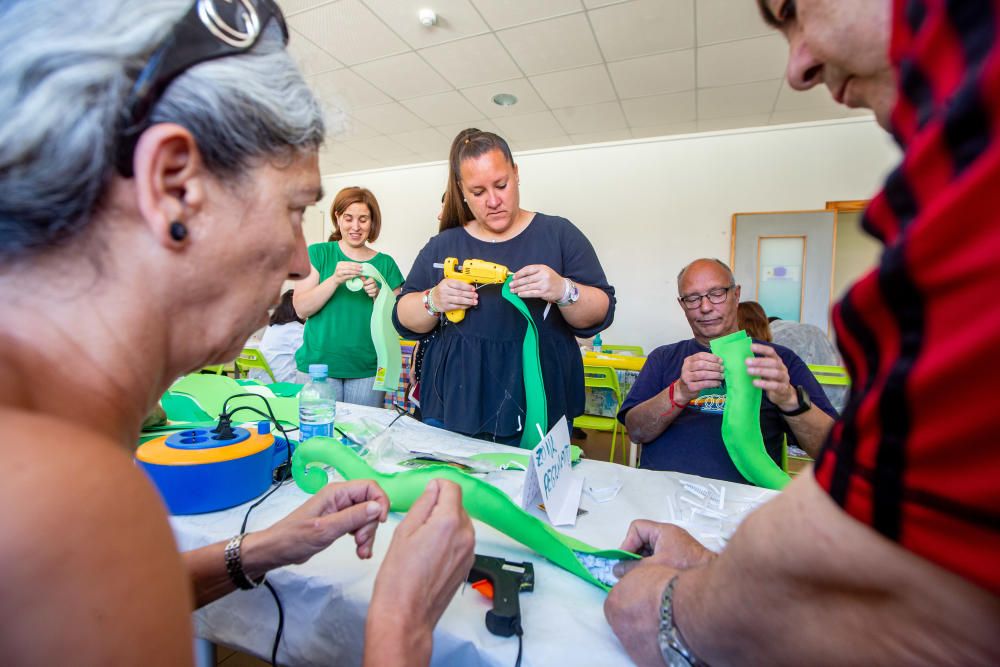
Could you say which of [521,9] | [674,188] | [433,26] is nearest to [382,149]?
[433,26]

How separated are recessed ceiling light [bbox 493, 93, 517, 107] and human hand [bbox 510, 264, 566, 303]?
3834 mm

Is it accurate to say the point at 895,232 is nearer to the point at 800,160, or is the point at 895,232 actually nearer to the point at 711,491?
the point at 711,491

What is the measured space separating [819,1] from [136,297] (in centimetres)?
89

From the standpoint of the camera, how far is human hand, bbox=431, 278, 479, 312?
171cm

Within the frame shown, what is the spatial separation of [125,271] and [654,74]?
4775 millimetres

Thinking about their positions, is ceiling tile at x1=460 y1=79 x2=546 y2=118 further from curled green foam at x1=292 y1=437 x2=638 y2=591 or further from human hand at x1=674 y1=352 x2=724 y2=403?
curled green foam at x1=292 y1=437 x2=638 y2=591

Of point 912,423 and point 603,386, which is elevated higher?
point 912,423

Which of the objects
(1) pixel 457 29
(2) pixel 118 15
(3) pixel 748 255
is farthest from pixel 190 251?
(3) pixel 748 255

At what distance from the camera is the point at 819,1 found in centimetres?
58

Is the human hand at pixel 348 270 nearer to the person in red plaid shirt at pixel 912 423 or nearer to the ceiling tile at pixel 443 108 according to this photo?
the person in red plaid shirt at pixel 912 423

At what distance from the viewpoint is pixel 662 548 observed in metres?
0.90

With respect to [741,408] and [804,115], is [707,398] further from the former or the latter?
[804,115]

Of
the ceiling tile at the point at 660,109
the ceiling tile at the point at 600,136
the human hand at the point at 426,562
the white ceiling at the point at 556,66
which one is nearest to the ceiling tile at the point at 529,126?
the white ceiling at the point at 556,66

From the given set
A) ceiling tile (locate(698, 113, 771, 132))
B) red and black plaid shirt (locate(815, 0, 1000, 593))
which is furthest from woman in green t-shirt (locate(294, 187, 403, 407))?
ceiling tile (locate(698, 113, 771, 132))
